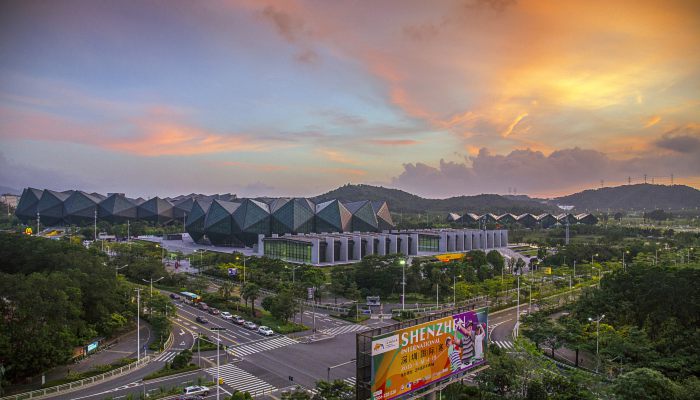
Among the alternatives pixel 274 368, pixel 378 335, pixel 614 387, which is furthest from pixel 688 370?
pixel 274 368

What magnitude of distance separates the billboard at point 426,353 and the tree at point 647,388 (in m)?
6.97

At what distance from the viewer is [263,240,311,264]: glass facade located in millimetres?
77125

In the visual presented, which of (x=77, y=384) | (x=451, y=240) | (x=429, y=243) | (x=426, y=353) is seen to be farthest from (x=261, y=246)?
(x=426, y=353)

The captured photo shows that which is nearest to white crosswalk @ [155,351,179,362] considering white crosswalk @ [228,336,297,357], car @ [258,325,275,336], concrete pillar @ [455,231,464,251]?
white crosswalk @ [228,336,297,357]

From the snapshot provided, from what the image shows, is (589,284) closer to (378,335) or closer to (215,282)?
(215,282)

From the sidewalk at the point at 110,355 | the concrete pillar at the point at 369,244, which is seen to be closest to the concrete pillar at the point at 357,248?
the concrete pillar at the point at 369,244

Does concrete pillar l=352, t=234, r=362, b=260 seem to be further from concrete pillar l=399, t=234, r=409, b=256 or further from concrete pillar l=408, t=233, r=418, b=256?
concrete pillar l=408, t=233, r=418, b=256

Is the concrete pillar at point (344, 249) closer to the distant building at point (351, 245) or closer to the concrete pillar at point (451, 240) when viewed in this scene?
the distant building at point (351, 245)

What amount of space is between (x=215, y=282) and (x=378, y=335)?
164 feet

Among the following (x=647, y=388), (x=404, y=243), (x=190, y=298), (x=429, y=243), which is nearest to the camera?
(x=647, y=388)

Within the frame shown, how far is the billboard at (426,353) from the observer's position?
1830cm

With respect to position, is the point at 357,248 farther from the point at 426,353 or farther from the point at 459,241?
the point at 426,353

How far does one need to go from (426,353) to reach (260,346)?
800 inches

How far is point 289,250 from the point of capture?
79.4 meters
